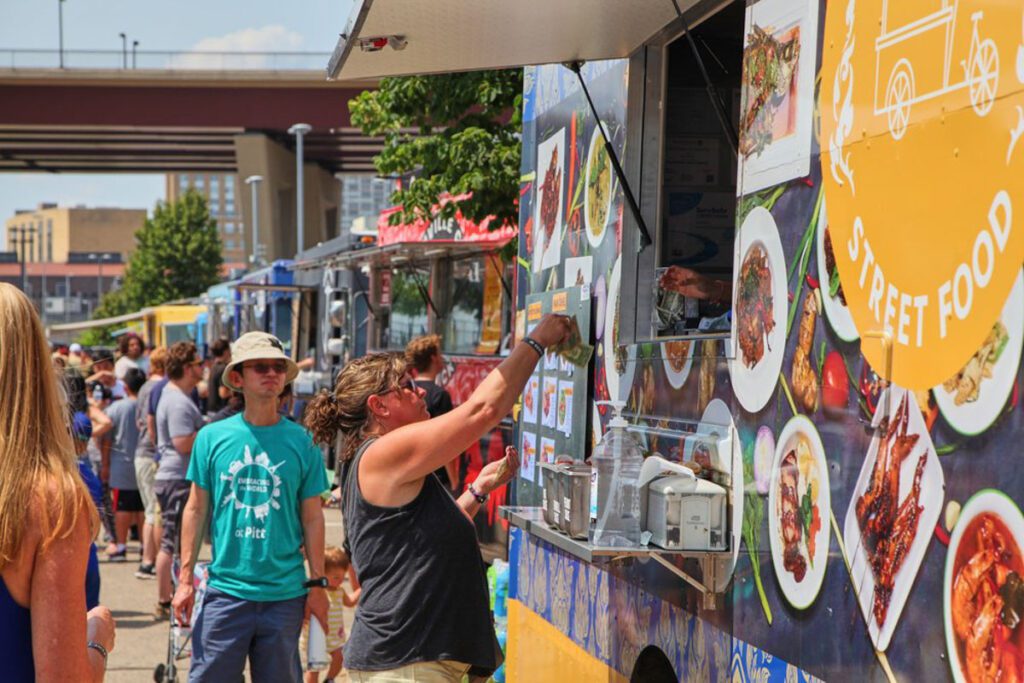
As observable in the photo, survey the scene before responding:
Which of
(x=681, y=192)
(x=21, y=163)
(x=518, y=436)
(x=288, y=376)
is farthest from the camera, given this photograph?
(x=21, y=163)

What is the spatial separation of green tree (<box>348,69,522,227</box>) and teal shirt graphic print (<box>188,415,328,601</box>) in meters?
5.61

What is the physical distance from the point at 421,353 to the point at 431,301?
232 inches

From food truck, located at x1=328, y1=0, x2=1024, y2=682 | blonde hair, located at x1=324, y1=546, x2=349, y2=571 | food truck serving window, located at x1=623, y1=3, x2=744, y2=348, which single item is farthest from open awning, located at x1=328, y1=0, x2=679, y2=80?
blonde hair, located at x1=324, y1=546, x2=349, y2=571

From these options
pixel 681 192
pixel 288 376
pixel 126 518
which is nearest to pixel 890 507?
pixel 681 192

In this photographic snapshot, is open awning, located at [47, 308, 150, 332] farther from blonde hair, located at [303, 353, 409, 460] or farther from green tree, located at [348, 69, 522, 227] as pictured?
blonde hair, located at [303, 353, 409, 460]

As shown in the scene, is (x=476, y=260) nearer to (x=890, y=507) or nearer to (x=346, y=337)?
(x=346, y=337)

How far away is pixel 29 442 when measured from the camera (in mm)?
2730

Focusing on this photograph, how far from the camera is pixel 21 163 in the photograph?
67.0m

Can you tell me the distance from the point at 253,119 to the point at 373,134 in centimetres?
4126

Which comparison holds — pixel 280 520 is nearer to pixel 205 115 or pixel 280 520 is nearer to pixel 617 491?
pixel 617 491

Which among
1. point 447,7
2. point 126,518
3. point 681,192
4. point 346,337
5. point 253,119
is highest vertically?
point 253,119

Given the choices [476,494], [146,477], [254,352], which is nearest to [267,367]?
[254,352]

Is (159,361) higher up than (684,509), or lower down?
lower down

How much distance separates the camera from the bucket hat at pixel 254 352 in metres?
6.07
